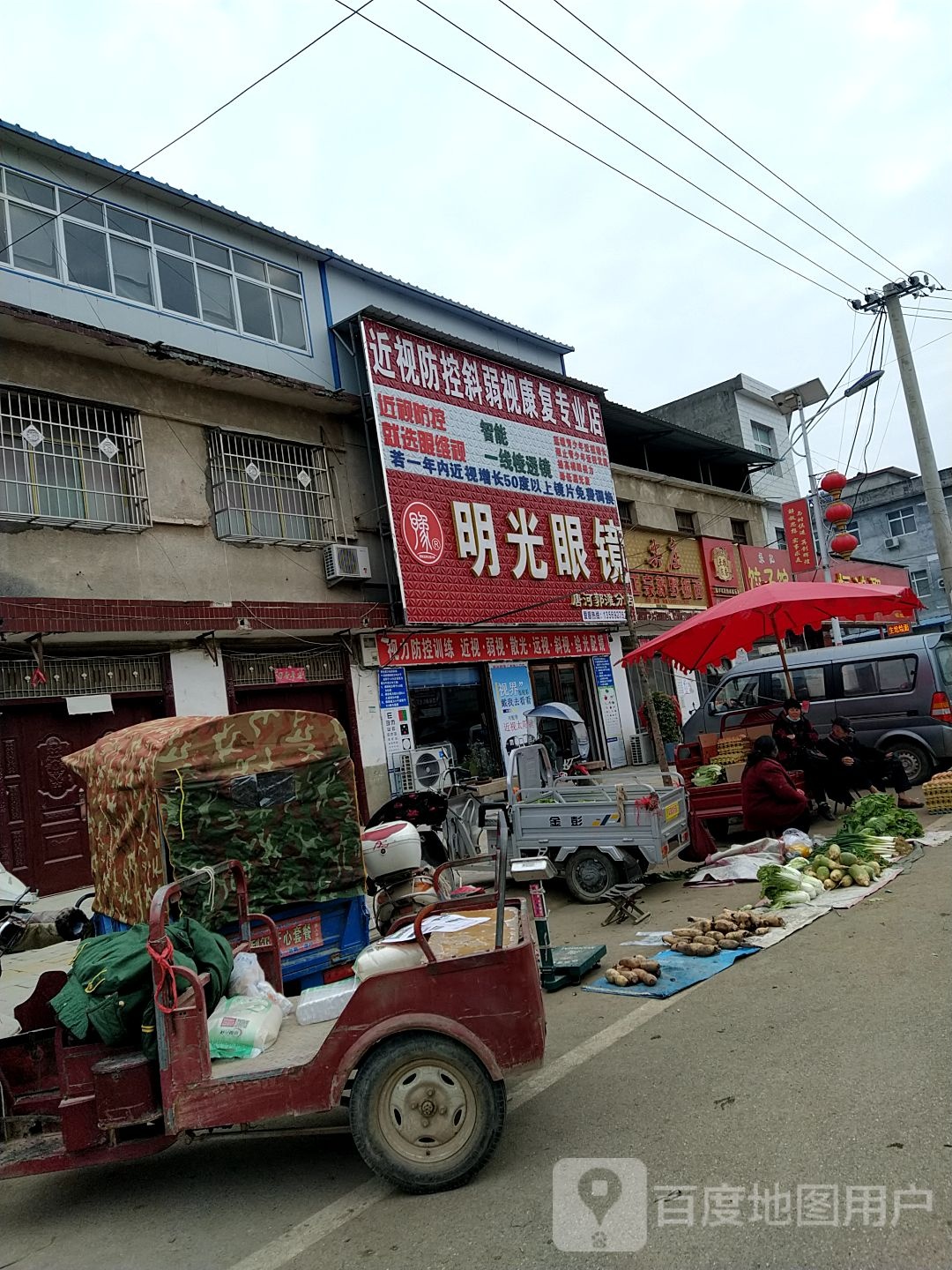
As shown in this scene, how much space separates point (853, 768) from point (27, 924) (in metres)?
8.52

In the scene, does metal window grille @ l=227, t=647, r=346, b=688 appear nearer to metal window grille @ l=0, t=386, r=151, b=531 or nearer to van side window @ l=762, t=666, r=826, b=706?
metal window grille @ l=0, t=386, r=151, b=531

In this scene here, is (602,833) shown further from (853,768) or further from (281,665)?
(281,665)

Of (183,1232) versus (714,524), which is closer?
(183,1232)

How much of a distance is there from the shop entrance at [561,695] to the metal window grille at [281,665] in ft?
16.7

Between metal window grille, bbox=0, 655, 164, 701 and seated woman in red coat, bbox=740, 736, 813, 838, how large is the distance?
7.61m

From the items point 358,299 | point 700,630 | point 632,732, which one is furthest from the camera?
point 632,732

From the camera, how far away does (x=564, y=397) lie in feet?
63.8

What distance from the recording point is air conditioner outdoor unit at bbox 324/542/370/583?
46.5 feet

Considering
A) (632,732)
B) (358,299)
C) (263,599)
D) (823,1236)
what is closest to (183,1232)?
(823,1236)

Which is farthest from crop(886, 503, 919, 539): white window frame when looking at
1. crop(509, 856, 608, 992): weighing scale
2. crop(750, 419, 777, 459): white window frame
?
crop(509, 856, 608, 992): weighing scale

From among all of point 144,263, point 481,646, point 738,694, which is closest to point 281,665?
point 481,646

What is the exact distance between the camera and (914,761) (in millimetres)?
11641

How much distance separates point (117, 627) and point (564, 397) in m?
11.7

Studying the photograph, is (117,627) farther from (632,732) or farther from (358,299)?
(632,732)
